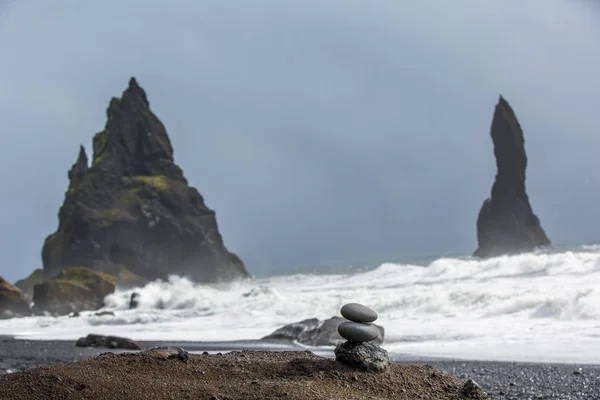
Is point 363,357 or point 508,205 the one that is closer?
point 363,357

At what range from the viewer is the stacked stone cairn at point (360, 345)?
29.8 feet

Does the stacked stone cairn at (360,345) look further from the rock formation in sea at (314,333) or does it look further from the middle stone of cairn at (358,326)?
the rock formation in sea at (314,333)

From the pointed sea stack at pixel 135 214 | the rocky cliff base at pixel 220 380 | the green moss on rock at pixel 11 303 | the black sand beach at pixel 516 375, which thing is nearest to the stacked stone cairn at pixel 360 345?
the rocky cliff base at pixel 220 380

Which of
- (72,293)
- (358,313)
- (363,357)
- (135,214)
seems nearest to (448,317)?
(358,313)

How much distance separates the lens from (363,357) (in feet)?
29.8

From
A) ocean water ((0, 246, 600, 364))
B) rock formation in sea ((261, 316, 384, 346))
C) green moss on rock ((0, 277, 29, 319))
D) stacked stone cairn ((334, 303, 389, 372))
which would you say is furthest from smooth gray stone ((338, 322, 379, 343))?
green moss on rock ((0, 277, 29, 319))

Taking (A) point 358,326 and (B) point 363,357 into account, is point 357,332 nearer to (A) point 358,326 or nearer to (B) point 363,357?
(A) point 358,326

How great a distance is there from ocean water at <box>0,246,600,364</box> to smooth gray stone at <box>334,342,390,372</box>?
7055 millimetres

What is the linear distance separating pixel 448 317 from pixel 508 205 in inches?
3013

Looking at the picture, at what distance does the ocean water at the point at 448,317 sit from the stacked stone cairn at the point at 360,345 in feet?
22.8

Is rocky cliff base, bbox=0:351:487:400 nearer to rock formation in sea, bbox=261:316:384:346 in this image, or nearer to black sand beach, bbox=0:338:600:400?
black sand beach, bbox=0:338:600:400

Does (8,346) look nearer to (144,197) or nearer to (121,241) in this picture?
(121,241)

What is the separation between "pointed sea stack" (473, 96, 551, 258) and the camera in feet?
307

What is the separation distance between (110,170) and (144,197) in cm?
569
